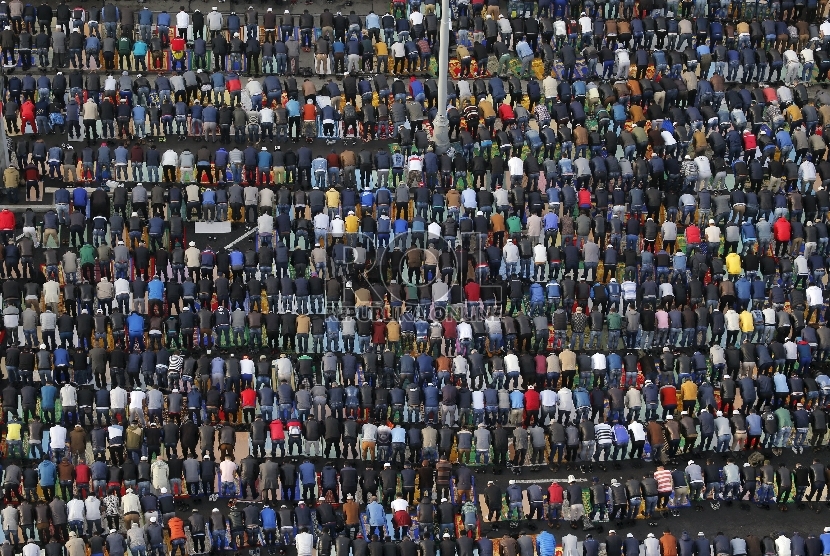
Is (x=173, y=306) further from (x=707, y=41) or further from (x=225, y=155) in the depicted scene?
(x=707, y=41)

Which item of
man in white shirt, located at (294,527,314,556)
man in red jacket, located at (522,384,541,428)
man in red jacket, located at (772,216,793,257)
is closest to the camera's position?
man in white shirt, located at (294,527,314,556)

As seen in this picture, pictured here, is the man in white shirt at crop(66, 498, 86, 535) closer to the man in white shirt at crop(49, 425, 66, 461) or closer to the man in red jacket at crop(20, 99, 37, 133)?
the man in white shirt at crop(49, 425, 66, 461)

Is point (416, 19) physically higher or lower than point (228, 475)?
higher

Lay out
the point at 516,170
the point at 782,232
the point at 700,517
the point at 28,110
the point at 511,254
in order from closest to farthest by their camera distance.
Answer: the point at 700,517, the point at 511,254, the point at 782,232, the point at 516,170, the point at 28,110

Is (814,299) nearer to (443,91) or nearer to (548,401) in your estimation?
(548,401)

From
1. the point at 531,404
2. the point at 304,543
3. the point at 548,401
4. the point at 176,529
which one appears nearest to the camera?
the point at 304,543

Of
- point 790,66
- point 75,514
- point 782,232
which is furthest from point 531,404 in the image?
point 790,66

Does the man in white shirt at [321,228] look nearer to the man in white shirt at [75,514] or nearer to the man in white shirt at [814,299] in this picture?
the man in white shirt at [75,514]

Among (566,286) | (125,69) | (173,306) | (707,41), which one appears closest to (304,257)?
(173,306)

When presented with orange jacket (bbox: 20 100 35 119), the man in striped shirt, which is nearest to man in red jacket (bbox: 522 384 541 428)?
the man in striped shirt

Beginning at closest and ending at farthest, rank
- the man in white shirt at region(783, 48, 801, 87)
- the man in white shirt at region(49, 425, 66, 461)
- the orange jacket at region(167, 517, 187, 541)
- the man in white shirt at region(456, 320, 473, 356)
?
the orange jacket at region(167, 517, 187, 541)
the man in white shirt at region(49, 425, 66, 461)
the man in white shirt at region(456, 320, 473, 356)
the man in white shirt at region(783, 48, 801, 87)

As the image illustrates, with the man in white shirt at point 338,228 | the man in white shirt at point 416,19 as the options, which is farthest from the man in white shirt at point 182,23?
the man in white shirt at point 338,228
